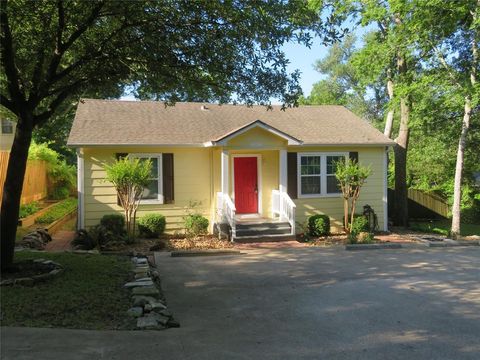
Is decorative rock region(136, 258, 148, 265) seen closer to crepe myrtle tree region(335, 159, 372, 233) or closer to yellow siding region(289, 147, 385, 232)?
yellow siding region(289, 147, 385, 232)

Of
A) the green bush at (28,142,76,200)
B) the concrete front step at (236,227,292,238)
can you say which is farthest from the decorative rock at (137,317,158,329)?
the green bush at (28,142,76,200)

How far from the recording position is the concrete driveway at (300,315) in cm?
477

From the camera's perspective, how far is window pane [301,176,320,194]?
1602cm

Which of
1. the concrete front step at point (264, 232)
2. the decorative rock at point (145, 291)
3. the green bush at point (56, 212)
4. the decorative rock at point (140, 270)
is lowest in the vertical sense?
the decorative rock at point (145, 291)

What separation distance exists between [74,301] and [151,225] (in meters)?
7.95

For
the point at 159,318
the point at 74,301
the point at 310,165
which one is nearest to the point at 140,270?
the point at 74,301

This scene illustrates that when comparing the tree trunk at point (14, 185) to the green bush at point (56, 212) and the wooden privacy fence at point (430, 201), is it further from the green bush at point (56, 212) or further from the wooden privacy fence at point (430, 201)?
the wooden privacy fence at point (430, 201)

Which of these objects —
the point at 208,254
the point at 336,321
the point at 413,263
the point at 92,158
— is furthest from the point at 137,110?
the point at 336,321

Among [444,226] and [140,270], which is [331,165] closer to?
[444,226]

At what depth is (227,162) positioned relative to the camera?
14.6 m

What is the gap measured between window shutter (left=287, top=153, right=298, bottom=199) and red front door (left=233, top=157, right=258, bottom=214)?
1.23 meters

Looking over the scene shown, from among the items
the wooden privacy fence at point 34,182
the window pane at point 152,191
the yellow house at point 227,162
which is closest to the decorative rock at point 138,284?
the yellow house at point 227,162

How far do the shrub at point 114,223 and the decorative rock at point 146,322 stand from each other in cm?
792

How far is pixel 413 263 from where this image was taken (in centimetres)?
1117
